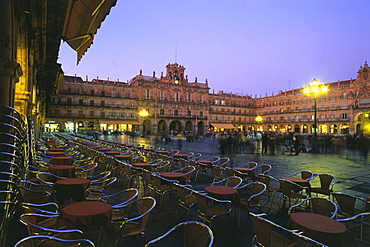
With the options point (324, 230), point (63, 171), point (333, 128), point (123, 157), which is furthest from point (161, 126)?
point (324, 230)

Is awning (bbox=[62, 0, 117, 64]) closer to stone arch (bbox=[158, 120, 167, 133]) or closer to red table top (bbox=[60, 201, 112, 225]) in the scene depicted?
red table top (bbox=[60, 201, 112, 225])

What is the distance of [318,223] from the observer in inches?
104

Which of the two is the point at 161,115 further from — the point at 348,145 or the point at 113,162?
the point at 113,162

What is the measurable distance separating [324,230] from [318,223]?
18 cm

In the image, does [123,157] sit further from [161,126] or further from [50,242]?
[161,126]

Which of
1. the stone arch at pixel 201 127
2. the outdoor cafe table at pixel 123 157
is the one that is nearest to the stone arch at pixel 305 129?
the stone arch at pixel 201 127

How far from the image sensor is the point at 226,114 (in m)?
59.8

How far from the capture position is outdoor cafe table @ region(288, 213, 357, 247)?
2.39m

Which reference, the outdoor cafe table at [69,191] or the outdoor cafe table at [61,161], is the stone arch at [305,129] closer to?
the outdoor cafe table at [61,161]

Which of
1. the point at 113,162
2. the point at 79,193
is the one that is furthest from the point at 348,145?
the point at 79,193

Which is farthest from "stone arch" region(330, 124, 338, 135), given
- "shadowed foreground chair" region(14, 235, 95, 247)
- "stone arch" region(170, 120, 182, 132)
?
"shadowed foreground chair" region(14, 235, 95, 247)

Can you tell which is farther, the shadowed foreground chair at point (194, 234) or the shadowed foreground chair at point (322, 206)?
the shadowed foreground chair at point (322, 206)

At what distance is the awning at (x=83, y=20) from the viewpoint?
10.2 feet

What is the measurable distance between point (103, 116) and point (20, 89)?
132 ft
